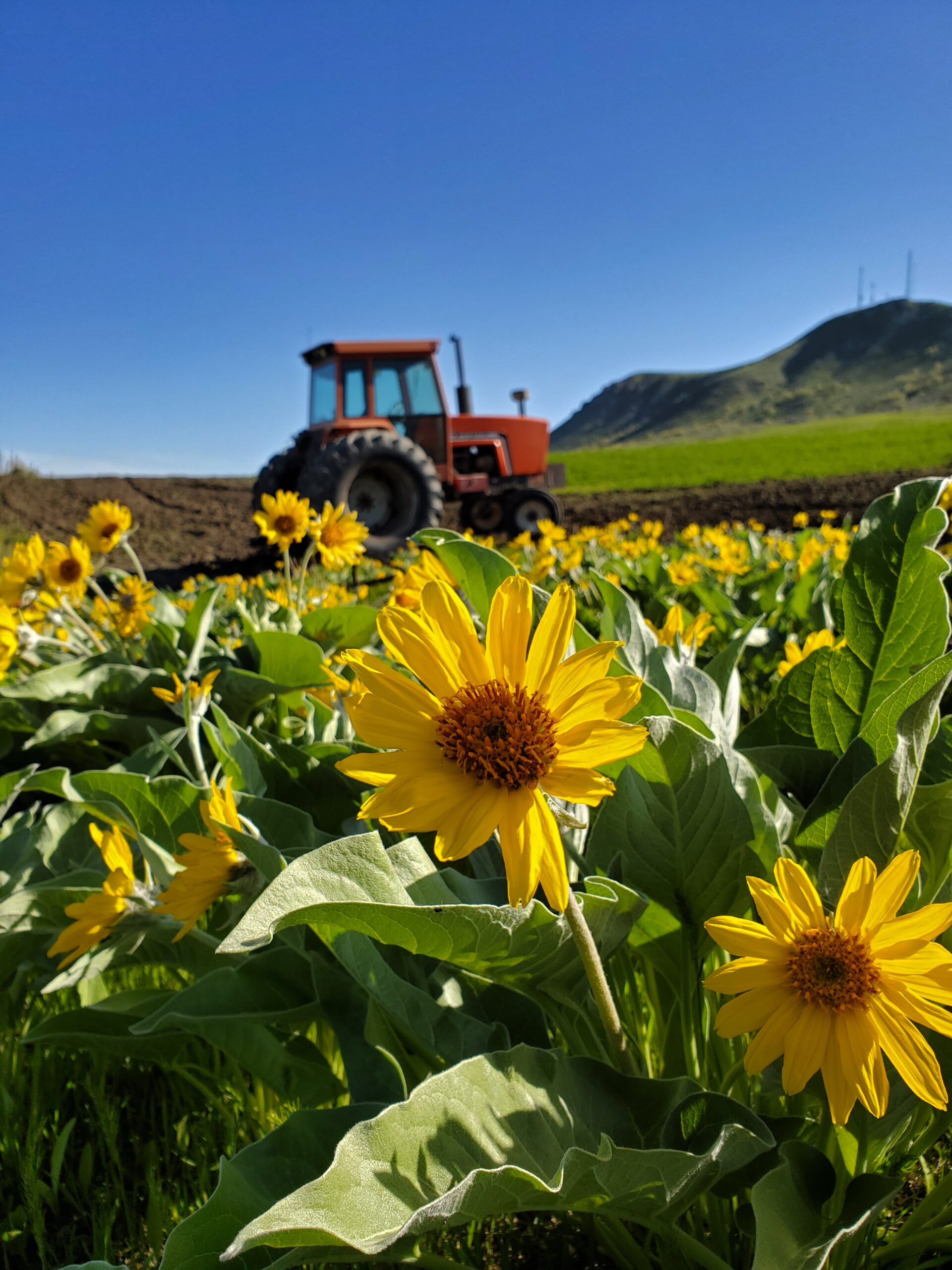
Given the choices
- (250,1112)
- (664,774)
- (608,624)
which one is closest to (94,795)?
(250,1112)

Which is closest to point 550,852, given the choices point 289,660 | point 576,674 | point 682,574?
point 576,674

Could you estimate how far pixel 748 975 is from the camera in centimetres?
72

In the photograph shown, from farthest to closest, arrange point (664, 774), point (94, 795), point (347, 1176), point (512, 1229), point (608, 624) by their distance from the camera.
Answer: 1. point (94, 795)
2. point (608, 624)
3. point (512, 1229)
4. point (664, 774)
5. point (347, 1176)

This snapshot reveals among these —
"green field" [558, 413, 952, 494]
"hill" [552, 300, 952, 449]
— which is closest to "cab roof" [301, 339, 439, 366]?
"green field" [558, 413, 952, 494]

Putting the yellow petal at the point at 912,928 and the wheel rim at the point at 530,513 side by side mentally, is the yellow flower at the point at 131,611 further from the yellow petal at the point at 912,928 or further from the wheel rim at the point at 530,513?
the wheel rim at the point at 530,513

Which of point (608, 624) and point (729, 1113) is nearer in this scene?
point (729, 1113)

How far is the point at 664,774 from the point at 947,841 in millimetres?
319

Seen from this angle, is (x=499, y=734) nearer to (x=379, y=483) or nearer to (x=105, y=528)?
(x=105, y=528)

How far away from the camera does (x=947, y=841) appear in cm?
95

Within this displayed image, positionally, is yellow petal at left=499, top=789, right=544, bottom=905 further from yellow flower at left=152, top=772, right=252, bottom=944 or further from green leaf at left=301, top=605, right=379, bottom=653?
green leaf at left=301, top=605, right=379, bottom=653

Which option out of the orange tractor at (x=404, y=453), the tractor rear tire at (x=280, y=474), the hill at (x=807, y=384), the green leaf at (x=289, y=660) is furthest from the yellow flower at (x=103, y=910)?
the hill at (x=807, y=384)

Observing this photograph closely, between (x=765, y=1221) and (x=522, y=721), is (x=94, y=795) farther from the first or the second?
(x=765, y=1221)

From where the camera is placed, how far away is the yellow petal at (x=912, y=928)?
26.2 inches

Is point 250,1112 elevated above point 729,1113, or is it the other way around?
point 729,1113
